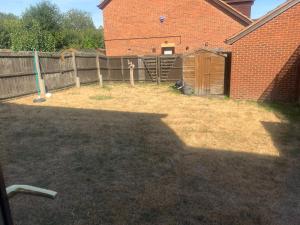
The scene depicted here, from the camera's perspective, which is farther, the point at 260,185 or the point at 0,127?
the point at 0,127

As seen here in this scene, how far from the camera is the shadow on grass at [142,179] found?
344cm

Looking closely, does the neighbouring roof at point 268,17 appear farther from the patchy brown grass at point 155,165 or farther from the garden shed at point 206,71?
the patchy brown grass at point 155,165

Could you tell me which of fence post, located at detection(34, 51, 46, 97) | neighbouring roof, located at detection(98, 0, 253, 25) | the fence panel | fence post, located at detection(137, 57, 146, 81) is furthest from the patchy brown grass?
neighbouring roof, located at detection(98, 0, 253, 25)

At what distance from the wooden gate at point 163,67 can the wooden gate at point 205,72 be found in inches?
168

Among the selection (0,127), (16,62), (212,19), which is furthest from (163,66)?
(0,127)

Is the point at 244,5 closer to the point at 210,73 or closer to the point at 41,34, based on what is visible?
the point at 210,73

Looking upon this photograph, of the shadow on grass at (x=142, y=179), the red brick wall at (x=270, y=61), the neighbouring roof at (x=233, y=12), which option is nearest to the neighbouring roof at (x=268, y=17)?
the red brick wall at (x=270, y=61)

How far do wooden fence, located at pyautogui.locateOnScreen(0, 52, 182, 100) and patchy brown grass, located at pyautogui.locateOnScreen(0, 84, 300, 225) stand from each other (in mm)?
2976

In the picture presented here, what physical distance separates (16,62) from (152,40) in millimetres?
12445

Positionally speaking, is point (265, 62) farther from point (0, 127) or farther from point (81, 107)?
point (0, 127)

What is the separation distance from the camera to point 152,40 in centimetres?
2159

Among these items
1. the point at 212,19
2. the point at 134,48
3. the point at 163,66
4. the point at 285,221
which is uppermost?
the point at 212,19

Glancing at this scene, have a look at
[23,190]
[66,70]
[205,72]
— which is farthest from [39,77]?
[23,190]

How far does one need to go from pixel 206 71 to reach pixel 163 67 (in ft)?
17.6
